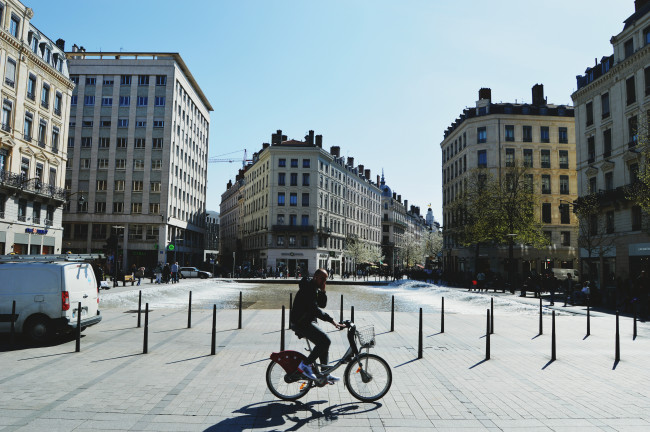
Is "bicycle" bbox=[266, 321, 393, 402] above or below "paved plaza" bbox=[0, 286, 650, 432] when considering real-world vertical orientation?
above

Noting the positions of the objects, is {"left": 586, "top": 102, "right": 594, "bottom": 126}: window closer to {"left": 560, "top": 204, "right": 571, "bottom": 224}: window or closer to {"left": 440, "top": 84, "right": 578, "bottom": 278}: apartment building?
{"left": 440, "top": 84, "right": 578, "bottom": 278}: apartment building

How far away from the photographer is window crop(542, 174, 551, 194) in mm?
55384

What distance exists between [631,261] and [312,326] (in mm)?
33239

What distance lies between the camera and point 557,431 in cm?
524

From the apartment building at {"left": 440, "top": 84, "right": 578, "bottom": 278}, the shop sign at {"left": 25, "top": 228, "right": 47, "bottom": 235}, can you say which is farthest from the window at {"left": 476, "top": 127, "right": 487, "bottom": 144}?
the shop sign at {"left": 25, "top": 228, "right": 47, "bottom": 235}

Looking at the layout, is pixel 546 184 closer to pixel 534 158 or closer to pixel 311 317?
pixel 534 158

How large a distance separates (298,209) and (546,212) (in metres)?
33.5

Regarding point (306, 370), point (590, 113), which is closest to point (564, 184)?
point (590, 113)

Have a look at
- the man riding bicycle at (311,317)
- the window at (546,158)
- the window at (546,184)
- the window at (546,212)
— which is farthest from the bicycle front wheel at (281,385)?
the window at (546,158)

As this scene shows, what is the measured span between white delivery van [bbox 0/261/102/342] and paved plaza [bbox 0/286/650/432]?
19.6 inches

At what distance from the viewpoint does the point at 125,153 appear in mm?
56219

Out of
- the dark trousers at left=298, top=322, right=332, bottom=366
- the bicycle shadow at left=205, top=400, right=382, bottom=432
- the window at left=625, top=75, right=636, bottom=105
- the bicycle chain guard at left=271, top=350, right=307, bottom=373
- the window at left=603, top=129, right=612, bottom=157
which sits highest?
the window at left=625, top=75, right=636, bottom=105

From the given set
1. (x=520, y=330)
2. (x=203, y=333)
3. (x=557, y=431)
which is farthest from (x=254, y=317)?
(x=557, y=431)

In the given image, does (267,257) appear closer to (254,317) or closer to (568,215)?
(568,215)
